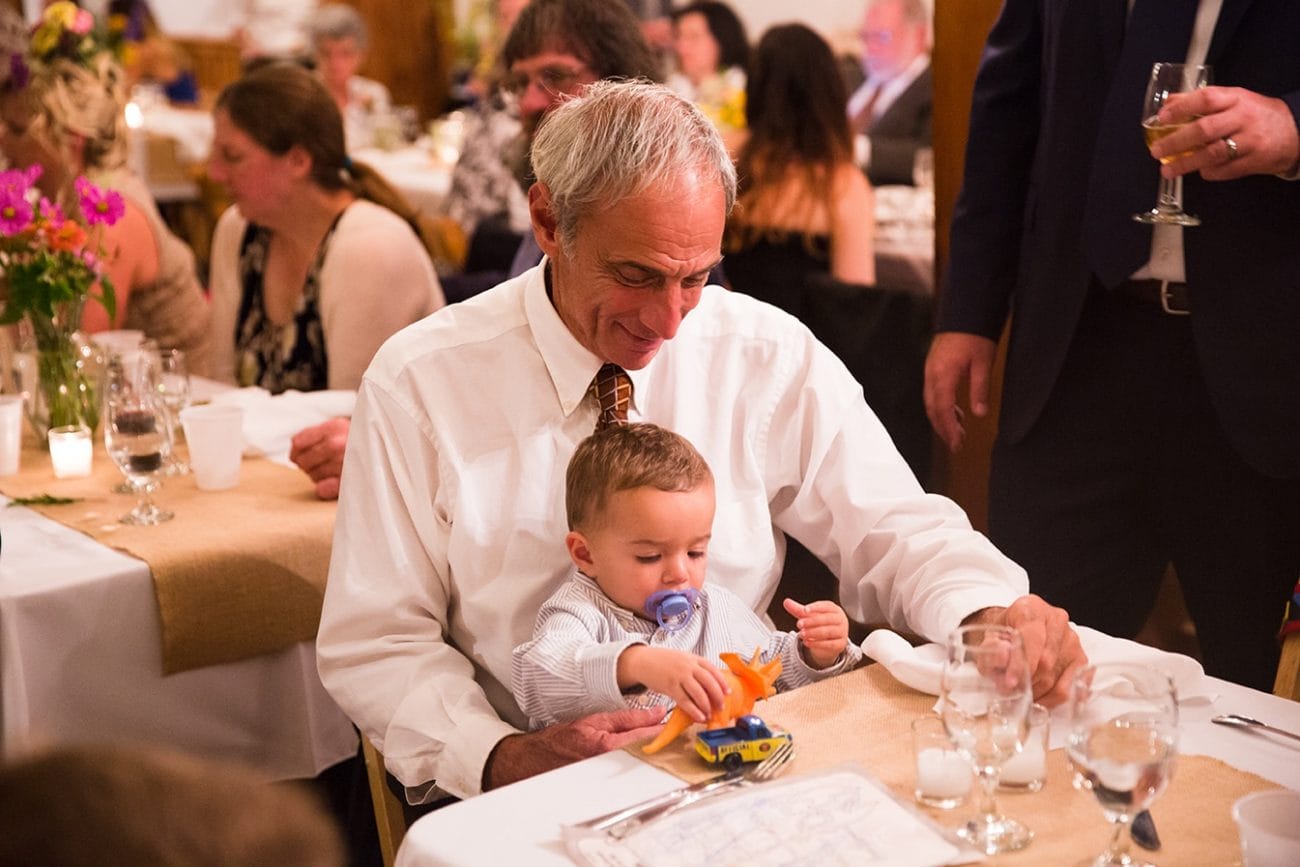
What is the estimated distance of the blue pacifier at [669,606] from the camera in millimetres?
1874

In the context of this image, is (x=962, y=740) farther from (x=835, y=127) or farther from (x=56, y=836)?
(x=835, y=127)

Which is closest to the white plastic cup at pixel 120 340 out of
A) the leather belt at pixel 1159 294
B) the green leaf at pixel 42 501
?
the green leaf at pixel 42 501

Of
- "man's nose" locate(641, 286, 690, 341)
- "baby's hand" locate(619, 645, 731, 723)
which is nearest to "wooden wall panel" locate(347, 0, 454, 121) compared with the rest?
"man's nose" locate(641, 286, 690, 341)

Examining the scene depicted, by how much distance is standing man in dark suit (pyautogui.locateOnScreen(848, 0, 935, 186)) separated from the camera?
7.23m

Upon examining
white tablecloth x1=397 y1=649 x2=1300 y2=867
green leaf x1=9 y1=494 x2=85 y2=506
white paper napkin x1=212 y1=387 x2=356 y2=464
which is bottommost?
green leaf x1=9 y1=494 x2=85 y2=506

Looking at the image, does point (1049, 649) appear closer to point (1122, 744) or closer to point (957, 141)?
point (1122, 744)

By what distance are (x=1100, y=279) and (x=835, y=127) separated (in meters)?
2.39

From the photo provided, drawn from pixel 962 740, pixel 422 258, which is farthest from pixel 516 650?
pixel 422 258

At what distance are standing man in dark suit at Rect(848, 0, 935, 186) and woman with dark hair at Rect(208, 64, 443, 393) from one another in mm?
4052

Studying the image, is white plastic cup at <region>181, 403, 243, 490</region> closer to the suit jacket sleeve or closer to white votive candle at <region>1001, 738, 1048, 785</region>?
the suit jacket sleeve

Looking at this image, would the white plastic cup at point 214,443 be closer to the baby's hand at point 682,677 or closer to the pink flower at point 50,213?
the pink flower at point 50,213

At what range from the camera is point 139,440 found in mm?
2562

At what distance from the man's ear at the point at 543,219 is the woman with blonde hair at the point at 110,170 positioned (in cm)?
224

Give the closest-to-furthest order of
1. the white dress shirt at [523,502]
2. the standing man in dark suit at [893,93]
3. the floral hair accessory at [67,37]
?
the white dress shirt at [523,502] < the floral hair accessory at [67,37] < the standing man in dark suit at [893,93]
